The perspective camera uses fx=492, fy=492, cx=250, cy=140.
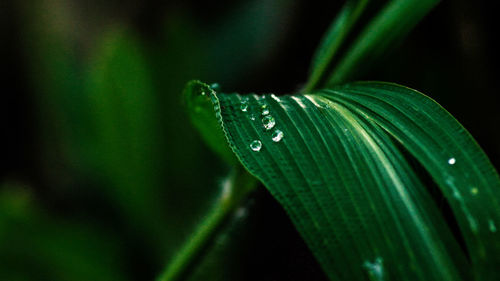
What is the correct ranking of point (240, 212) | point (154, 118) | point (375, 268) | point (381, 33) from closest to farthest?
point (375, 268), point (381, 33), point (240, 212), point (154, 118)

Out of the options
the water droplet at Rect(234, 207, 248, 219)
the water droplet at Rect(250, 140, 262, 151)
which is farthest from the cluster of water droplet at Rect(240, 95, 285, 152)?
the water droplet at Rect(234, 207, 248, 219)

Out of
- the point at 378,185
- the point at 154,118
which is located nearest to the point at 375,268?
the point at 378,185

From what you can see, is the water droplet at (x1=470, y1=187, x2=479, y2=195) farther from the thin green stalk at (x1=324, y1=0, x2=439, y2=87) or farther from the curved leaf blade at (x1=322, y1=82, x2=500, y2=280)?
the thin green stalk at (x1=324, y1=0, x2=439, y2=87)

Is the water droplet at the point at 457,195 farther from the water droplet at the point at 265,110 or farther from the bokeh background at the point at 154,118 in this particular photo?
the bokeh background at the point at 154,118

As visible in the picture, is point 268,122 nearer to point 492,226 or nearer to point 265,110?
point 265,110

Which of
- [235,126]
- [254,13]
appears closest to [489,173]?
[235,126]

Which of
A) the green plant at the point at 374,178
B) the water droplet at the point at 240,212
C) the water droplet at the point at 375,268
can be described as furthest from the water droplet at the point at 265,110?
the water droplet at the point at 240,212
